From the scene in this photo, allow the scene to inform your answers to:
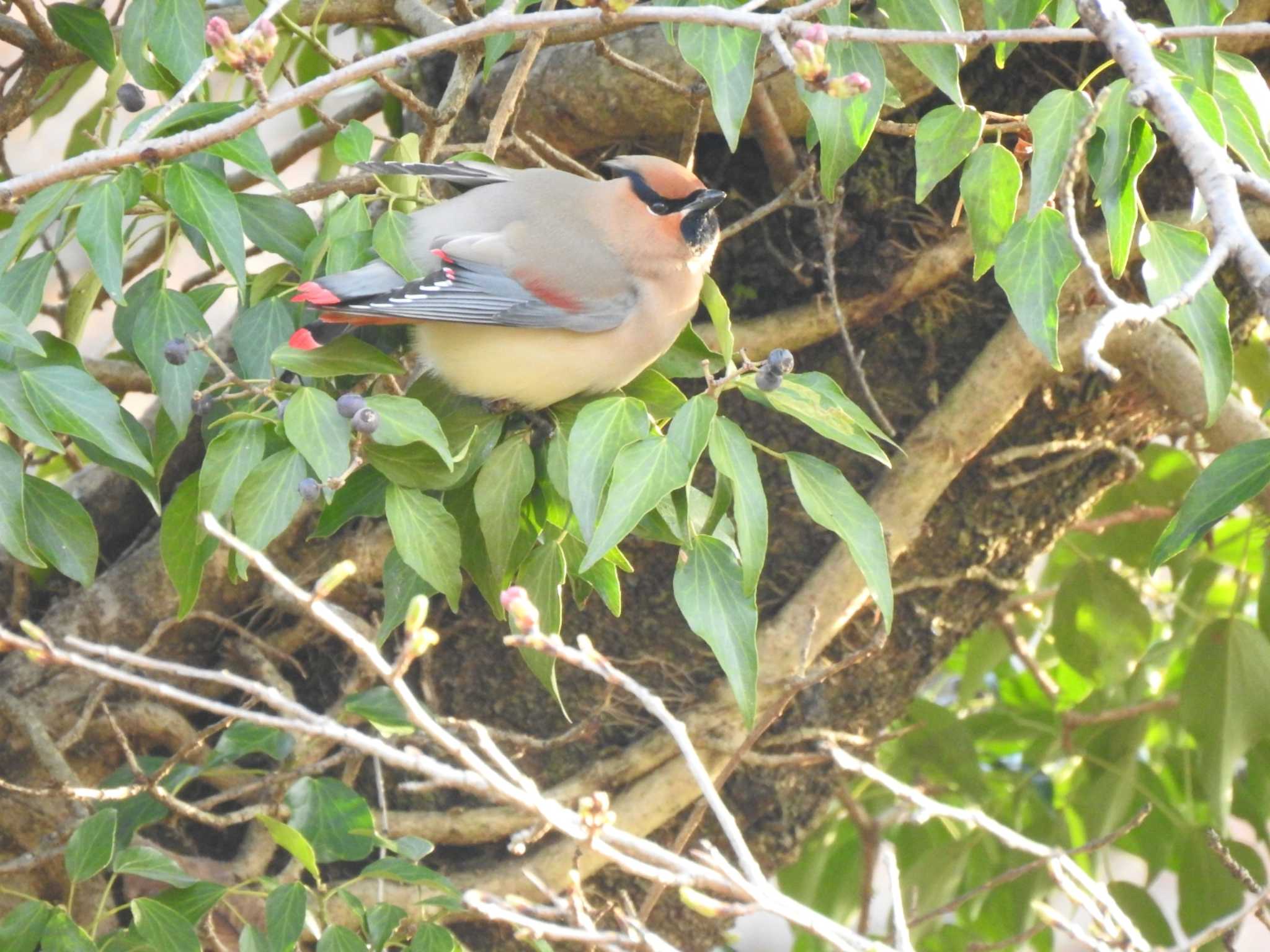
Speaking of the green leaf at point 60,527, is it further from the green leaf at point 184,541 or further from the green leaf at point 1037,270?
the green leaf at point 1037,270

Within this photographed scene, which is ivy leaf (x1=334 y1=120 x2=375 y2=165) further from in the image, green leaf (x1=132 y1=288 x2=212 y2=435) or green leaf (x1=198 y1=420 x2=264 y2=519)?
green leaf (x1=198 y1=420 x2=264 y2=519)

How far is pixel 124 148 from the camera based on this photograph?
4.98 ft

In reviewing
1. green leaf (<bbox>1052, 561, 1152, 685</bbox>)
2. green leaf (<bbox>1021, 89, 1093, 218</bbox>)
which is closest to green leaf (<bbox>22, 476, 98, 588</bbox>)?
green leaf (<bbox>1021, 89, 1093, 218</bbox>)

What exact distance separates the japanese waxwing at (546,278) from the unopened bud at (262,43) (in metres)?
0.49

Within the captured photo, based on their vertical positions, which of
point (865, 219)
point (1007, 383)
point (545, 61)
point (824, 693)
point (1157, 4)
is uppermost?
point (1157, 4)

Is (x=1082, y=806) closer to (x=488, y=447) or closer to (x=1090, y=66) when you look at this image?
(x=1090, y=66)

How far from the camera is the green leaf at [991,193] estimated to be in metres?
1.79

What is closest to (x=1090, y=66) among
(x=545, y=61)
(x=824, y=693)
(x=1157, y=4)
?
(x=1157, y=4)

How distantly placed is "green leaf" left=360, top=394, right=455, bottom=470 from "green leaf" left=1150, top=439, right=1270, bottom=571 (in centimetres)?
83

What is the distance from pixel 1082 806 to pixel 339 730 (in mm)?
2417

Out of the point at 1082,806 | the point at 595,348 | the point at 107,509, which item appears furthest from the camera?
the point at 1082,806

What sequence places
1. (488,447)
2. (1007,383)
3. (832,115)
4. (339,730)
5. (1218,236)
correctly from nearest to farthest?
1. (339,730)
2. (1218,236)
3. (832,115)
4. (488,447)
5. (1007,383)

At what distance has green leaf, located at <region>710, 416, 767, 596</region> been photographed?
5.21 feet

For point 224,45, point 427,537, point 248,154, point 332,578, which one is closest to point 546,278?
point 248,154
